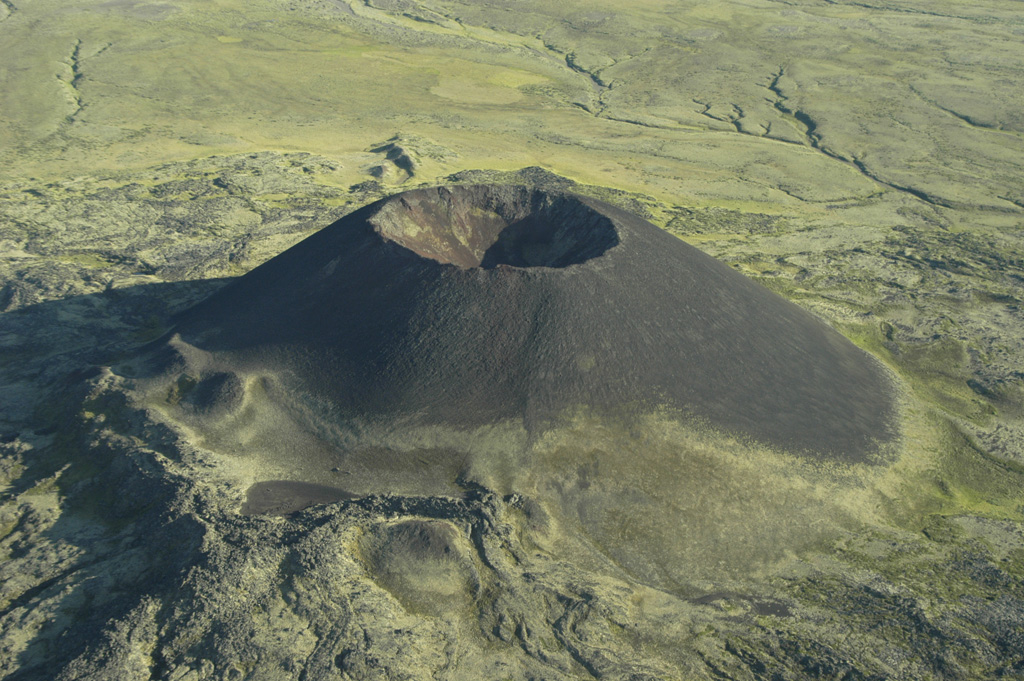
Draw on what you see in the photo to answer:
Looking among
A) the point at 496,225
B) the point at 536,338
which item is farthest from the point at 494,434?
the point at 496,225

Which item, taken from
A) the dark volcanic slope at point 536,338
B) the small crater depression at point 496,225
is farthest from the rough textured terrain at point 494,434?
the small crater depression at point 496,225

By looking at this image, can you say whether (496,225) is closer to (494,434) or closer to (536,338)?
(536,338)

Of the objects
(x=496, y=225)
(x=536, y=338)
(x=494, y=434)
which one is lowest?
(x=494, y=434)

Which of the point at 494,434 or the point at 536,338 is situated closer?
the point at 494,434

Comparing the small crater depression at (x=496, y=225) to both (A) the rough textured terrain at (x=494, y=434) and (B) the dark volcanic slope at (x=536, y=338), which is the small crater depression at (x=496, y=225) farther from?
(A) the rough textured terrain at (x=494, y=434)

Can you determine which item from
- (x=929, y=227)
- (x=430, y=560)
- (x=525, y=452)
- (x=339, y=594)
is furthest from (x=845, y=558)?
(x=929, y=227)

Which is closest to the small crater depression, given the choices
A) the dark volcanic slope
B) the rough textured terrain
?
the dark volcanic slope

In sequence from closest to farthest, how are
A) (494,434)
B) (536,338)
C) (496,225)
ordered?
→ (494,434)
(536,338)
(496,225)
